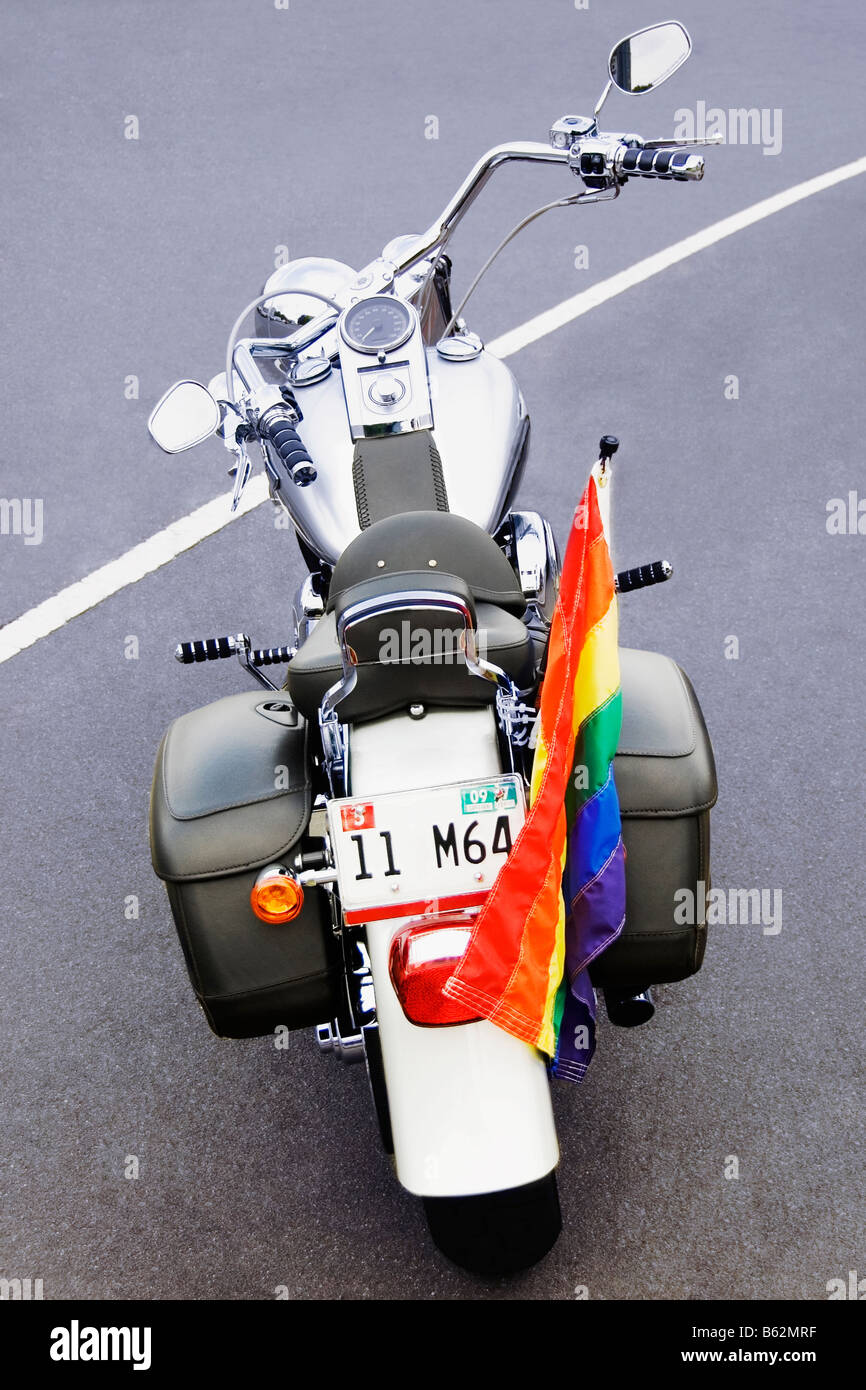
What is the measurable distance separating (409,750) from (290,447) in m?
0.74

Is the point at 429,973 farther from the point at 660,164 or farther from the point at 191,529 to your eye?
the point at 191,529

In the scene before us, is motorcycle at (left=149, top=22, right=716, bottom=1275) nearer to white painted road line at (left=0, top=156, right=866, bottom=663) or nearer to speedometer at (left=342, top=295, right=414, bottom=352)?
speedometer at (left=342, top=295, right=414, bottom=352)

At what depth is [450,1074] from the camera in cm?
201

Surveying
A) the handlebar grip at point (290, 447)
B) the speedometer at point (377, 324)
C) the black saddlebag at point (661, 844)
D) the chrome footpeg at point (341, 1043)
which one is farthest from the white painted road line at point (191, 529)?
the black saddlebag at point (661, 844)

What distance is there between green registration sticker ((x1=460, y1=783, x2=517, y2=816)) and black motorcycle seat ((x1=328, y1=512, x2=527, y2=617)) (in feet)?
1.25

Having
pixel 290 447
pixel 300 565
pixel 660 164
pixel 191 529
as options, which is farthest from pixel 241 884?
pixel 191 529

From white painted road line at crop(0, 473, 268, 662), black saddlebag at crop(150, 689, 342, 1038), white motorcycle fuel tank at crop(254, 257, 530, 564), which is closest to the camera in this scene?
black saddlebag at crop(150, 689, 342, 1038)

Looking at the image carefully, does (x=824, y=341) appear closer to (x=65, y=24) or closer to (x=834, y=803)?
(x=834, y=803)

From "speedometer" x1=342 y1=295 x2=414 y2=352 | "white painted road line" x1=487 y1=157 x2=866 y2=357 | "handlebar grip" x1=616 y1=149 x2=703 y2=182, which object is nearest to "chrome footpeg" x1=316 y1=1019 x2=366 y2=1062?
"speedometer" x1=342 y1=295 x2=414 y2=352

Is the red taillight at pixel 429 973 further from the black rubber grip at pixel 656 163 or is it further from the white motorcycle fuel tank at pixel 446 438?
the black rubber grip at pixel 656 163

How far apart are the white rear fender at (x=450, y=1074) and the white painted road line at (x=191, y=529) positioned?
2.57m

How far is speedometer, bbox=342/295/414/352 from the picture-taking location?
294cm

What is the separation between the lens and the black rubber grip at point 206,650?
2.98 m

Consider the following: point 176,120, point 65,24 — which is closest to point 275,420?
point 176,120
